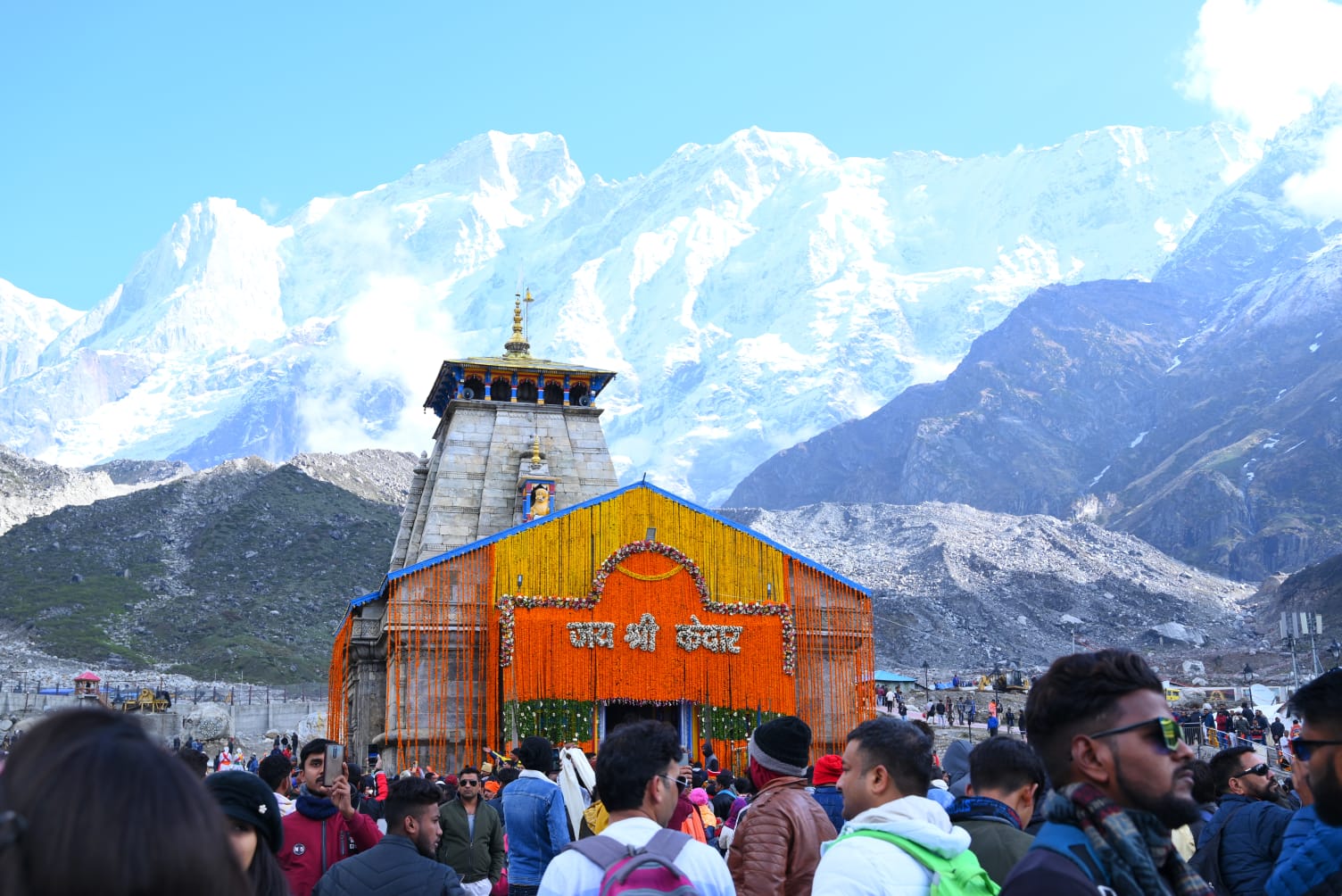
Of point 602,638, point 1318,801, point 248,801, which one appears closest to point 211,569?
point 602,638

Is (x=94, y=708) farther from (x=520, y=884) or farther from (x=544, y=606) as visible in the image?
(x=544, y=606)

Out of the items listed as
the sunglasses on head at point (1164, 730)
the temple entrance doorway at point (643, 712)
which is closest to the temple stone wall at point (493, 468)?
the temple entrance doorway at point (643, 712)

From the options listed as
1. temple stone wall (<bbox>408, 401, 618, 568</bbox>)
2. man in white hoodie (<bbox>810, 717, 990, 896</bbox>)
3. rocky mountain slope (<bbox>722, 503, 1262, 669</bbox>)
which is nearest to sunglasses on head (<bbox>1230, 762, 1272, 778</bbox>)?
man in white hoodie (<bbox>810, 717, 990, 896</bbox>)

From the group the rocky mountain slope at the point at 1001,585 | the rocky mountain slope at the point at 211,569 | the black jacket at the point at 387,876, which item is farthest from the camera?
the rocky mountain slope at the point at 1001,585

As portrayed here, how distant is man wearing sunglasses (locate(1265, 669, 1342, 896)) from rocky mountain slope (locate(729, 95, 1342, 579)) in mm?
120225

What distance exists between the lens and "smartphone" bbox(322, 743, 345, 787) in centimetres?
644

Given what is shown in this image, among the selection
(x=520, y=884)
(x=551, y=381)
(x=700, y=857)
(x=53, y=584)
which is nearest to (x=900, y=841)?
(x=700, y=857)

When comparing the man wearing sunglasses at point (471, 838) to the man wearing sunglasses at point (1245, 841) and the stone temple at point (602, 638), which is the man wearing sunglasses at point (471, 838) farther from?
the stone temple at point (602, 638)

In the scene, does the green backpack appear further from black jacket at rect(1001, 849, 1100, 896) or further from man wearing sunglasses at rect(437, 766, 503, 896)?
man wearing sunglasses at rect(437, 766, 503, 896)

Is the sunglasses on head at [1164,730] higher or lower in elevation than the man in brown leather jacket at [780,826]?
higher

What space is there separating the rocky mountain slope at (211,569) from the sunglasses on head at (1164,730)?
6852 cm

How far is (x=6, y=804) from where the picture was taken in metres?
2.16

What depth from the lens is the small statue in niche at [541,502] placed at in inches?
1081

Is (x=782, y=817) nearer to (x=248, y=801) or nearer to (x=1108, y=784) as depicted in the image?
(x=248, y=801)
